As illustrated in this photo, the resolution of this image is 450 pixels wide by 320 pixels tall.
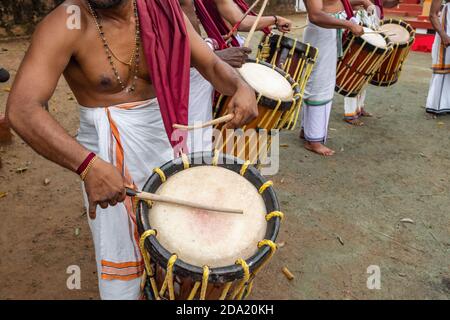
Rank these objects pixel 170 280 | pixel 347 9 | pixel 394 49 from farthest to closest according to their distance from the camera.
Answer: pixel 394 49 < pixel 347 9 < pixel 170 280

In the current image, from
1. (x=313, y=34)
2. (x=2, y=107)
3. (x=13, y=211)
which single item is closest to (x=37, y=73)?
(x=13, y=211)

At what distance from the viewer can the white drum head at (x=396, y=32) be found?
5145 mm

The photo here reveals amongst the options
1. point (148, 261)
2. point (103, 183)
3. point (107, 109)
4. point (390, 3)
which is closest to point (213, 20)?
point (107, 109)

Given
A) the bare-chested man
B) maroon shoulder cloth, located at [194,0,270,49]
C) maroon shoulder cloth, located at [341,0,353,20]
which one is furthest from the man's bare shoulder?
maroon shoulder cloth, located at [341,0,353,20]

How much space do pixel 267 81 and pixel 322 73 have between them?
1.85m

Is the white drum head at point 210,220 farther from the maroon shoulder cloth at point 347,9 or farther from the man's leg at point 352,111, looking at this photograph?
the man's leg at point 352,111

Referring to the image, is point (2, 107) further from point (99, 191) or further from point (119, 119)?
point (99, 191)

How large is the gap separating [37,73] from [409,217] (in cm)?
308

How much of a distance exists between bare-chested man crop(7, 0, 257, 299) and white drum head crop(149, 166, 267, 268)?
219 mm

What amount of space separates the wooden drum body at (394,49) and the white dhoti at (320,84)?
0.91 metres

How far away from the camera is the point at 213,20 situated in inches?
139

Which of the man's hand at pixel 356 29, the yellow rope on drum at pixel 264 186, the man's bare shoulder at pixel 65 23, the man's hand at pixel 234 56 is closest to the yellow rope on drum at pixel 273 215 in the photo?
the yellow rope on drum at pixel 264 186

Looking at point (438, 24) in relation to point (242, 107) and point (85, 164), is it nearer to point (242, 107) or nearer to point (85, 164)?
point (242, 107)
